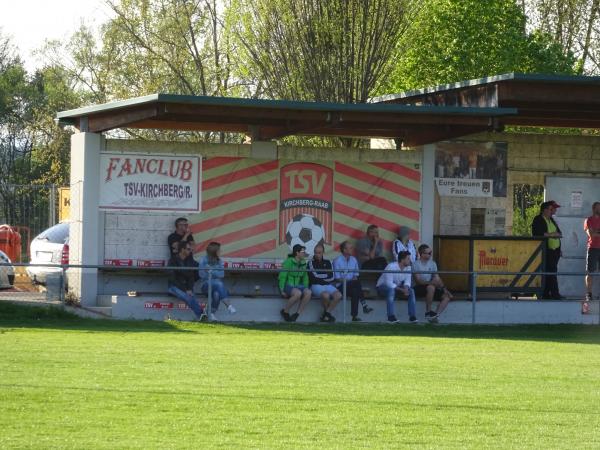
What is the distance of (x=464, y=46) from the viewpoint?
37.6m

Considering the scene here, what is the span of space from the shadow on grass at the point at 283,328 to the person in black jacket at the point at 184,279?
618mm

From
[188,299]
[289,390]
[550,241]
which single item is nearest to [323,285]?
[188,299]

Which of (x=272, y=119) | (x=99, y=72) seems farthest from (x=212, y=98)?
(x=99, y=72)

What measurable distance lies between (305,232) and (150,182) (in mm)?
2960

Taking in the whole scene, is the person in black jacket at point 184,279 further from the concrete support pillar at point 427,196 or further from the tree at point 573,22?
the tree at point 573,22

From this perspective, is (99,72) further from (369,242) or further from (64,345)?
(64,345)

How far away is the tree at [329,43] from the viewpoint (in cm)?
3806

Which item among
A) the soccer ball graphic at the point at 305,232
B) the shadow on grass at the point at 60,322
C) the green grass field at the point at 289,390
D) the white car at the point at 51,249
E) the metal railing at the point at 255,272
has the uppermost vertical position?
the soccer ball graphic at the point at 305,232

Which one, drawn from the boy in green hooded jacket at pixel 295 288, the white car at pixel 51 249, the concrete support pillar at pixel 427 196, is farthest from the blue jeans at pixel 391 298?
the white car at pixel 51 249

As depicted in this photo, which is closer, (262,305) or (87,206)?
(262,305)

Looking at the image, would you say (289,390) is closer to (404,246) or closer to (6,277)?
(404,246)

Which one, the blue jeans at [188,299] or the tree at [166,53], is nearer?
the blue jeans at [188,299]

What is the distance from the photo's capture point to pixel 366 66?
38.3m

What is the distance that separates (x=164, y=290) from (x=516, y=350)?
7322 mm
